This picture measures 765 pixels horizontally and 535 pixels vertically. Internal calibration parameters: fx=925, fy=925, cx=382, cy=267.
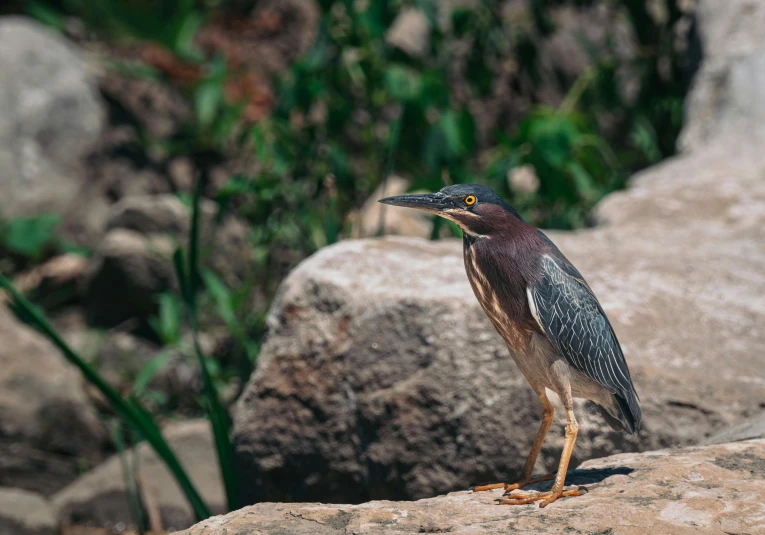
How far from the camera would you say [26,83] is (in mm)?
7121

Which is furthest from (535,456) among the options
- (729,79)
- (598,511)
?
(729,79)

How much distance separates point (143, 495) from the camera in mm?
4594

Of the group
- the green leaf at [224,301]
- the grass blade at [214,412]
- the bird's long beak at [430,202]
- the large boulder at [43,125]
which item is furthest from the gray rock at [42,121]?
the bird's long beak at [430,202]

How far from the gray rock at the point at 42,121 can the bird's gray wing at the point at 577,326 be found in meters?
5.42

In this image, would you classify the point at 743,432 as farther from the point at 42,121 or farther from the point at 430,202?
the point at 42,121

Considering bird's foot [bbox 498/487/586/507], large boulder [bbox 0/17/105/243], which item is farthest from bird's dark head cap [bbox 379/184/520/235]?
large boulder [bbox 0/17/105/243]

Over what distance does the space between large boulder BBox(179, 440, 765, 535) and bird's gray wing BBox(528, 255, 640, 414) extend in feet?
0.79

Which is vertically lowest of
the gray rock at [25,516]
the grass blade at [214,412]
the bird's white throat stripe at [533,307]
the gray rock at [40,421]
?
the gray rock at [25,516]

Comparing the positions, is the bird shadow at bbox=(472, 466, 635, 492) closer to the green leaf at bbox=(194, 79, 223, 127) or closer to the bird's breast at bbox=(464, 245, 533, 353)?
the bird's breast at bbox=(464, 245, 533, 353)

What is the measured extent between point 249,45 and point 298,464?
209 inches

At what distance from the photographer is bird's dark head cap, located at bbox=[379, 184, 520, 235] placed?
2.48 meters

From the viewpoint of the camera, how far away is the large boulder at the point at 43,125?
23.0 ft

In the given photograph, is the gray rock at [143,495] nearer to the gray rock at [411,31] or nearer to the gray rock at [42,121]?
the gray rock at [42,121]

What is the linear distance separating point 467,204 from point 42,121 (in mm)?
5540
